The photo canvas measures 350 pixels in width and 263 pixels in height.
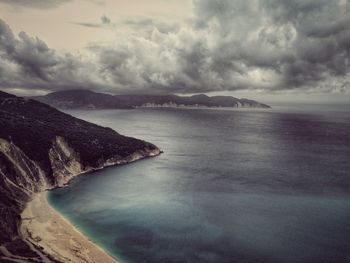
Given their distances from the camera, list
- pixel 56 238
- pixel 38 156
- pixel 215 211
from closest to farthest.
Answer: pixel 56 238 < pixel 215 211 < pixel 38 156

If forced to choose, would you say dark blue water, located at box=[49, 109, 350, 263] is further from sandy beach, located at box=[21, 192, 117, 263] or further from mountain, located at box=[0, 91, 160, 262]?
mountain, located at box=[0, 91, 160, 262]

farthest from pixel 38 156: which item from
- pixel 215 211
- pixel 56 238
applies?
pixel 215 211

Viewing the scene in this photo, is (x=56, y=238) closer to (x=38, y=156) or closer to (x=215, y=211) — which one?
(x=215, y=211)

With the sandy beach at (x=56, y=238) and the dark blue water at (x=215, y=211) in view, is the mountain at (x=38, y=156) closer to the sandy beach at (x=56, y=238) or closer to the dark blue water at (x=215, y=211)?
the sandy beach at (x=56, y=238)

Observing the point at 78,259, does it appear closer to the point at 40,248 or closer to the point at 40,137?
the point at 40,248

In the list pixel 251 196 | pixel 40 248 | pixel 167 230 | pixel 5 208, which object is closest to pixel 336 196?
pixel 251 196

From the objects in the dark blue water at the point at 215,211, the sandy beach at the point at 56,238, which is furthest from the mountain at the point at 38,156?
the dark blue water at the point at 215,211
